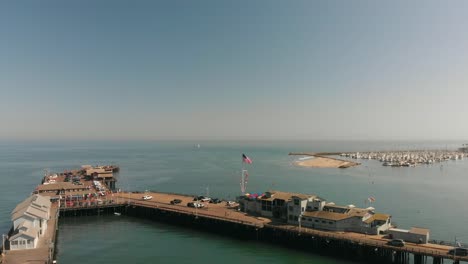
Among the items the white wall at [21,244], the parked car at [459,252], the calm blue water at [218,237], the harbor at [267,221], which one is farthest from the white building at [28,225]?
the parked car at [459,252]

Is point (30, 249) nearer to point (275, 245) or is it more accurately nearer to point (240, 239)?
point (240, 239)

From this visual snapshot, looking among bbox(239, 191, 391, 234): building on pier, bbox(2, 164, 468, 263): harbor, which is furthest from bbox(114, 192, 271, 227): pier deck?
bbox(239, 191, 391, 234): building on pier

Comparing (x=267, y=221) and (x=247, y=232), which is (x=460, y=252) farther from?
(x=247, y=232)

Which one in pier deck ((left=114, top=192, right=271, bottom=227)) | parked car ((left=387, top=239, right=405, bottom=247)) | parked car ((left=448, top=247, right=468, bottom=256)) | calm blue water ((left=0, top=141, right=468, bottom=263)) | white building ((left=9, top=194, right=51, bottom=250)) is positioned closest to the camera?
parked car ((left=448, top=247, right=468, bottom=256))

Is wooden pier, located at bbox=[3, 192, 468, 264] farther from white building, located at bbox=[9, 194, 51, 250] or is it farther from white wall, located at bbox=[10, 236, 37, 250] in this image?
white building, located at bbox=[9, 194, 51, 250]

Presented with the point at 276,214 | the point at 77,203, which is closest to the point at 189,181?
the point at 77,203

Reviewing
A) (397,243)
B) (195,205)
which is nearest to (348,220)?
(397,243)

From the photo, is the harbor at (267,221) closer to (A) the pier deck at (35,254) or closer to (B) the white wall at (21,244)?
(A) the pier deck at (35,254)
